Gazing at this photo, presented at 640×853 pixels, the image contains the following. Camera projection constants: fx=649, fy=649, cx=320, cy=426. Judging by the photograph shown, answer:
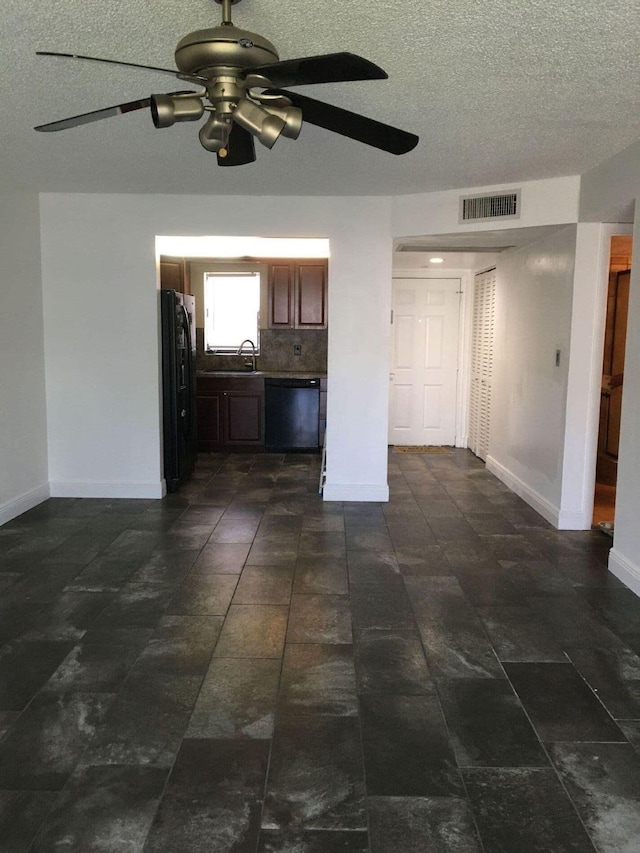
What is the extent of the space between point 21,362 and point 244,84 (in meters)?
3.45

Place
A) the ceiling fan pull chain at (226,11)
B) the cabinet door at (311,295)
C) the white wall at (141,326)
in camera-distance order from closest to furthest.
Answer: the ceiling fan pull chain at (226,11)
the white wall at (141,326)
the cabinet door at (311,295)

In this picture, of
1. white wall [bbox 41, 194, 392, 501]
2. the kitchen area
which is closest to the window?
the kitchen area

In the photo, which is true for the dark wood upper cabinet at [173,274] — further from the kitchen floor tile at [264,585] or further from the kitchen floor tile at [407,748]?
the kitchen floor tile at [407,748]

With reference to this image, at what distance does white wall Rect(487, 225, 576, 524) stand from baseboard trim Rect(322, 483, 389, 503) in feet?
3.92

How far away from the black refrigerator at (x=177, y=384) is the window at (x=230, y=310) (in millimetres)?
1912

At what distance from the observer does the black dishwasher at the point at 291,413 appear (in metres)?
7.05

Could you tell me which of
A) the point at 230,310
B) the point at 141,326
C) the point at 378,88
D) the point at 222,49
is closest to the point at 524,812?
the point at 222,49

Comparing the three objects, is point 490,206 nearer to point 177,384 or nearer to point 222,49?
point 177,384

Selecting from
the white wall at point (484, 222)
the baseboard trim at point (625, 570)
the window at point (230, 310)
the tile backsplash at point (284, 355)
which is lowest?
the baseboard trim at point (625, 570)

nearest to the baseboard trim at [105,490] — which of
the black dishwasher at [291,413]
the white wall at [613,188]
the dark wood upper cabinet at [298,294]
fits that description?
the black dishwasher at [291,413]

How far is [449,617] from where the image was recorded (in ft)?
10.1

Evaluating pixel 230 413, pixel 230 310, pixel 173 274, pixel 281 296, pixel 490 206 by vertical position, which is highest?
pixel 490 206

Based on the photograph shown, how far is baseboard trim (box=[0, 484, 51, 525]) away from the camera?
4523mm

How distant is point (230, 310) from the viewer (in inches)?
308
